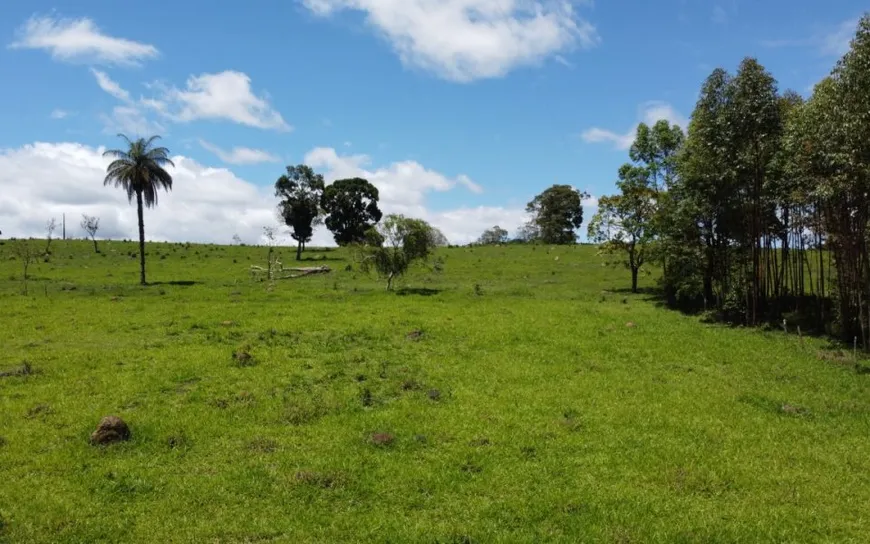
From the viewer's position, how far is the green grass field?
1122 centimetres

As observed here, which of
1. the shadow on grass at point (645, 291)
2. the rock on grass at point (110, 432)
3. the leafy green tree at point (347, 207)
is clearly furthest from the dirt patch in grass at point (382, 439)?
the leafy green tree at point (347, 207)

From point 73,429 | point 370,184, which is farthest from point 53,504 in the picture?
point 370,184

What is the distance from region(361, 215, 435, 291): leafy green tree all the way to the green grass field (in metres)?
13.2

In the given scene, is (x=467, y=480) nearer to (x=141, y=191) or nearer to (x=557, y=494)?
(x=557, y=494)

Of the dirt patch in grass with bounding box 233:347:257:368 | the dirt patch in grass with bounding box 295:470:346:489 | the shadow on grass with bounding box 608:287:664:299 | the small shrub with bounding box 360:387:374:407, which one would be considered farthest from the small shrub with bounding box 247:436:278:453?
the shadow on grass with bounding box 608:287:664:299

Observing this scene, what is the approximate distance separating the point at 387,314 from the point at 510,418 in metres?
18.5

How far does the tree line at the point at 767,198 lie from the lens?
2330 centimetres

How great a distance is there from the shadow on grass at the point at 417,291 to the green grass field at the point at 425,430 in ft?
31.4

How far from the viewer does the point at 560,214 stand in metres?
116

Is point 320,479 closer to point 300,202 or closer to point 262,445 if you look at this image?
point 262,445

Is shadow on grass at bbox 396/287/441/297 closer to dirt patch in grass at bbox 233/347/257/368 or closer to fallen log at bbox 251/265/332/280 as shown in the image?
fallen log at bbox 251/265/332/280

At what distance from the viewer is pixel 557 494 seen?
12336 mm

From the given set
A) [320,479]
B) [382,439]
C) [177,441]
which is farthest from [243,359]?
[320,479]

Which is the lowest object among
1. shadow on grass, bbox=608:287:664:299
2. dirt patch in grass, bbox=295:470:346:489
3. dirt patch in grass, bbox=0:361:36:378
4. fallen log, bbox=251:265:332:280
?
dirt patch in grass, bbox=295:470:346:489
